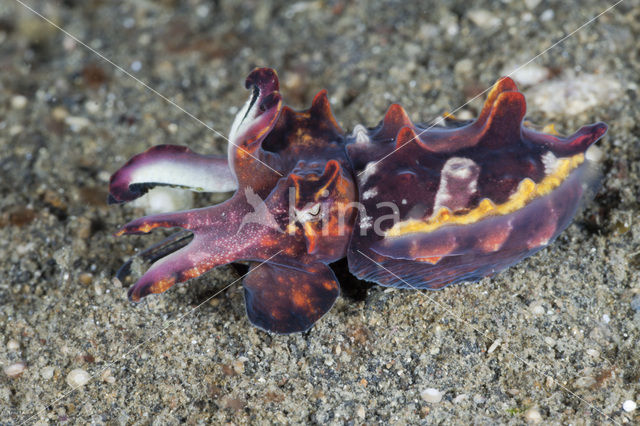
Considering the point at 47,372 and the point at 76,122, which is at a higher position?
the point at 76,122

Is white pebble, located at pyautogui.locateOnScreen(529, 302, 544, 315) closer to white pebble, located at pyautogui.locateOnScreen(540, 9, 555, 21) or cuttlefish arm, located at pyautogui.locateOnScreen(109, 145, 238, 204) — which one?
cuttlefish arm, located at pyautogui.locateOnScreen(109, 145, 238, 204)

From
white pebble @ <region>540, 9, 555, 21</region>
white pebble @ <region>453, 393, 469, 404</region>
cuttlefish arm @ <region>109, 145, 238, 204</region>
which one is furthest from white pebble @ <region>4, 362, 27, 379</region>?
white pebble @ <region>540, 9, 555, 21</region>

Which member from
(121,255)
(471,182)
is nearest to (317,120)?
(471,182)

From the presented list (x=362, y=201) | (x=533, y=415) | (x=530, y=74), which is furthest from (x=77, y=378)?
(x=530, y=74)

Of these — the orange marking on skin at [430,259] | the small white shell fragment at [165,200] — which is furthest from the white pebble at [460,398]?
the small white shell fragment at [165,200]

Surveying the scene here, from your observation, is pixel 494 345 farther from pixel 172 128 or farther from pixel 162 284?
pixel 172 128

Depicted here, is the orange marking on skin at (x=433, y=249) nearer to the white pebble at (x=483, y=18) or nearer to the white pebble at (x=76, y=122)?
the white pebble at (x=483, y=18)
